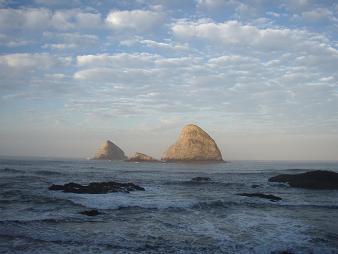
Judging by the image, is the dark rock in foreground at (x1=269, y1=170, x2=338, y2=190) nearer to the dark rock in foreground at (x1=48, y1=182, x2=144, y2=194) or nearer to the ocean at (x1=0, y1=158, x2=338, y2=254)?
the ocean at (x1=0, y1=158, x2=338, y2=254)

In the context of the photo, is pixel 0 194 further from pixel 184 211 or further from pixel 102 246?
pixel 102 246

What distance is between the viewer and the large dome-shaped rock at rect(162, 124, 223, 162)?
585 feet

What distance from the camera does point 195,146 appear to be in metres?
179

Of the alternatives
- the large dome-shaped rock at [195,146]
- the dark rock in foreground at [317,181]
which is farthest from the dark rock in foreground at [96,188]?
the large dome-shaped rock at [195,146]

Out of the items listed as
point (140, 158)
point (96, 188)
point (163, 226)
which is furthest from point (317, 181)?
point (140, 158)

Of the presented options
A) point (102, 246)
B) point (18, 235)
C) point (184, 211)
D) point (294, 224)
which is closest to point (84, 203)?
point (184, 211)

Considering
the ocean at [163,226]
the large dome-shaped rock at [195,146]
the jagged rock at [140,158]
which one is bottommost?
the ocean at [163,226]

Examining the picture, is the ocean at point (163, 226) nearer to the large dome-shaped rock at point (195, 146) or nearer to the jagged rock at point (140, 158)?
the large dome-shaped rock at point (195, 146)

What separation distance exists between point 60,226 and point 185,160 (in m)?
161

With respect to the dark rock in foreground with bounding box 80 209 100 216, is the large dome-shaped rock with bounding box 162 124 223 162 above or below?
above

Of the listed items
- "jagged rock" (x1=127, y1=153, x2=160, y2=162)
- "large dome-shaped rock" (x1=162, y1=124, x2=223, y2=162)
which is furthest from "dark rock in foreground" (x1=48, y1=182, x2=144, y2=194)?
"jagged rock" (x1=127, y1=153, x2=160, y2=162)

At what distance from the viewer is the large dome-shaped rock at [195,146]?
7023 inches

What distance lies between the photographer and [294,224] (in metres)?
25.1

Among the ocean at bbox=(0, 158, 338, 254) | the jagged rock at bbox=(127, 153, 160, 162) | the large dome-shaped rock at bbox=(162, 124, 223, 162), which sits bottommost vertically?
the ocean at bbox=(0, 158, 338, 254)
